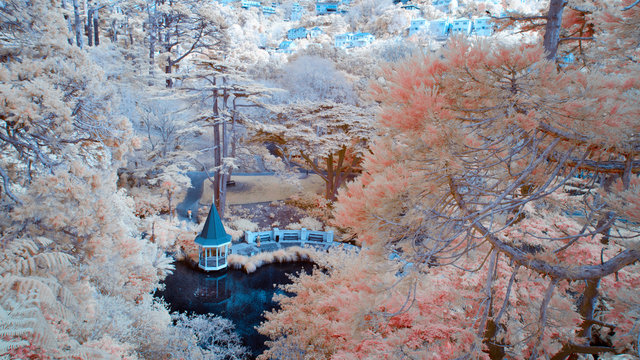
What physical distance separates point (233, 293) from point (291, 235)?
3247mm

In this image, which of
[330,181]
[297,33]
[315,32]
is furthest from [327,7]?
[330,181]

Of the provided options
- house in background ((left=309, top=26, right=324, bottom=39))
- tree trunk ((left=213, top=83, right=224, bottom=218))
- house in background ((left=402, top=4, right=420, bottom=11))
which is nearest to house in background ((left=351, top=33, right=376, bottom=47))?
house in background ((left=309, top=26, right=324, bottom=39))

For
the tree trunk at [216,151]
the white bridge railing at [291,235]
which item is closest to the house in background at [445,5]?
the tree trunk at [216,151]

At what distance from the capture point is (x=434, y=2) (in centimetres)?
4516

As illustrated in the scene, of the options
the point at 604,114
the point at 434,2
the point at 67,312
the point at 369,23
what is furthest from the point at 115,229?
the point at 434,2

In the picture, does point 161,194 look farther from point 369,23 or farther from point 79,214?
point 369,23

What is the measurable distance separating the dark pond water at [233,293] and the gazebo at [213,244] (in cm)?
32

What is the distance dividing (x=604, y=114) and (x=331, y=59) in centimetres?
1975

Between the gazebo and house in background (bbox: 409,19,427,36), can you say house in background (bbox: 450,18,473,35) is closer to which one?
house in background (bbox: 409,19,427,36)

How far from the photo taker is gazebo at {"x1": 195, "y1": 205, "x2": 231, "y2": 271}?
9156mm

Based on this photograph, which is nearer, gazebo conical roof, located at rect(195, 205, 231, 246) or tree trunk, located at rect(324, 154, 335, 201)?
gazebo conical roof, located at rect(195, 205, 231, 246)

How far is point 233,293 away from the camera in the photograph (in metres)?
8.80

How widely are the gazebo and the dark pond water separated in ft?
1.05

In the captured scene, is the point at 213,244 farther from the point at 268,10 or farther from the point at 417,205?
the point at 268,10
